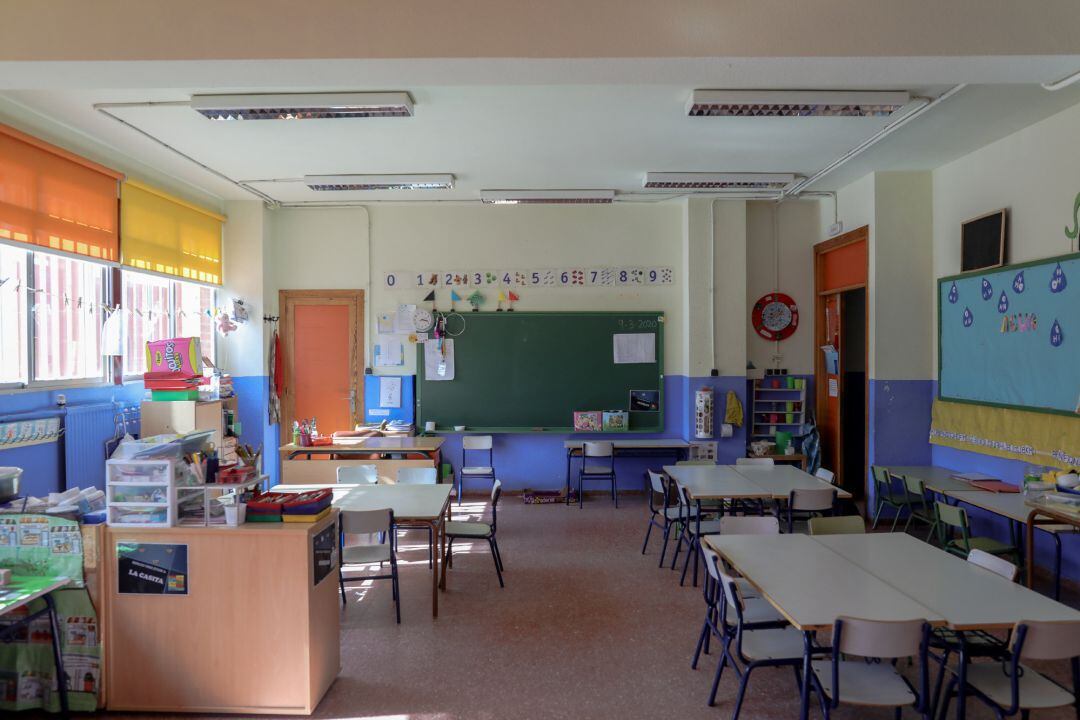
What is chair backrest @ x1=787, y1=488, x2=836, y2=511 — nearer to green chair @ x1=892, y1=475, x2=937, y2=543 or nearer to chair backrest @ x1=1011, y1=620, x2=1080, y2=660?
green chair @ x1=892, y1=475, x2=937, y2=543

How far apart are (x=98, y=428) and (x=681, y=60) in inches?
205

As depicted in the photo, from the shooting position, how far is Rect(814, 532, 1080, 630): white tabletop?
247cm

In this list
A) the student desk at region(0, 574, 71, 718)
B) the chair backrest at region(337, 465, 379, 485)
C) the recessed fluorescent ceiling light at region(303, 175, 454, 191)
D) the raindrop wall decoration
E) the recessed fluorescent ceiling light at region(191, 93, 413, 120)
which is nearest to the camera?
the student desk at region(0, 574, 71, 718)

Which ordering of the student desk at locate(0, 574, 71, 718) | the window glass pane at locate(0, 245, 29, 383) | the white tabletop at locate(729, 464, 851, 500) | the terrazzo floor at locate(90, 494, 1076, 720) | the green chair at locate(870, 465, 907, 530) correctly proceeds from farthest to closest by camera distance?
the green chair at locate(870, 465, 907, 530) → the white tabletop at locate(729, 464, 851, 500) → the window glass pane at locate(0, 245, 29, 383) → the terrazzo floor at locate(90, 494, 1076, 720) → the student desk at locate(0, 574, 71, 718)

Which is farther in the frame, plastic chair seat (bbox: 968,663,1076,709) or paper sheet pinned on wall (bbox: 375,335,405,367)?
paper sheet pinned on wall (bbox: 375,335,405,367)

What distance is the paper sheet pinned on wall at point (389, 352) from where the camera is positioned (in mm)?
7539

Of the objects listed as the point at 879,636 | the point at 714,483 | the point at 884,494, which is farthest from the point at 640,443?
the point at 879,636

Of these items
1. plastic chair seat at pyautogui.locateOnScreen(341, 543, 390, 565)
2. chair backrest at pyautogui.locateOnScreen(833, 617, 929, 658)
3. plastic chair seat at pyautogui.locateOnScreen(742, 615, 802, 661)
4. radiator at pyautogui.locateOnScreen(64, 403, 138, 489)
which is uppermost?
radiator at pyautogui.locateOnScreen(64, 403, 138, 489)

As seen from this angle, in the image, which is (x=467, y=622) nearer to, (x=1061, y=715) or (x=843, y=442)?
(x=1061, y=715)

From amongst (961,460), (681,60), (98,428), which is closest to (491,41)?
(681,60)

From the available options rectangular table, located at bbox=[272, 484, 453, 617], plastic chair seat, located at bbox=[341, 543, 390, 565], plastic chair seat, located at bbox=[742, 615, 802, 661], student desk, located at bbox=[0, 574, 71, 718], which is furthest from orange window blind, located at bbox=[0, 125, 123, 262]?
plastic chair seat, located at bbox=[742, 615, 802, 661]

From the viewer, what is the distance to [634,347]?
297 inches

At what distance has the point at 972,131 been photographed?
16.6ft

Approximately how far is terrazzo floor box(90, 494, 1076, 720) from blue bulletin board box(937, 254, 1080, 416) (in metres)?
2.26
